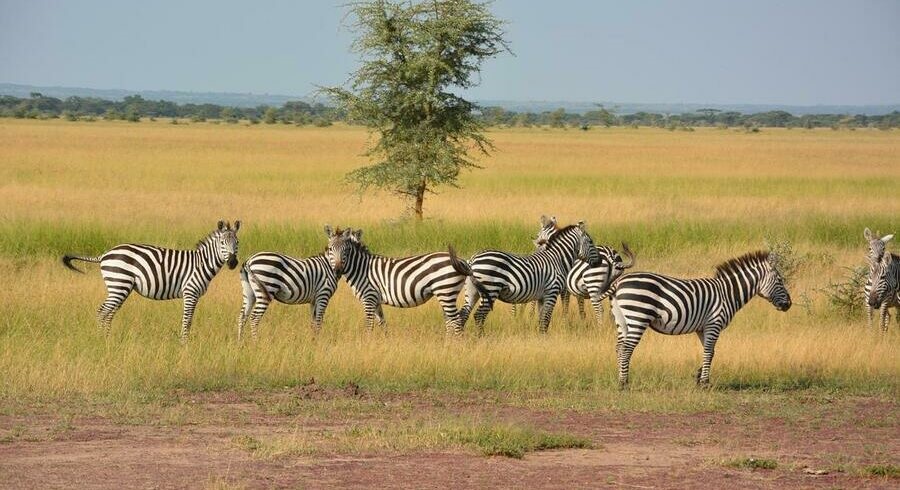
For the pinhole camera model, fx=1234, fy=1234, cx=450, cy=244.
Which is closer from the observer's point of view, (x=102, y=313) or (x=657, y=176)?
(x=102, y=313)

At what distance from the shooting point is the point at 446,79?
23969mm

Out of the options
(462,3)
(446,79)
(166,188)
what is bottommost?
(166,188)

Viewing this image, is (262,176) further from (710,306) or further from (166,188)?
(710,306)

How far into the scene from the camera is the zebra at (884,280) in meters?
14.1

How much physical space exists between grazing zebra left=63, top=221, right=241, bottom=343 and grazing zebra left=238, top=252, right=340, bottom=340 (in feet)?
1.40

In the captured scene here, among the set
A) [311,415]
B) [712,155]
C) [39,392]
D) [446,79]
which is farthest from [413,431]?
[712,155]

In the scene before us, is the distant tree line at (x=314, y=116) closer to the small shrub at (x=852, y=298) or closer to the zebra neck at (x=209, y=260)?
the small shrub at (x=852, y=298)

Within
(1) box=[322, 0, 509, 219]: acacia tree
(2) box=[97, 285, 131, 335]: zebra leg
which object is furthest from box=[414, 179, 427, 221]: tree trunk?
(2) box=[97, 285, 131, 335]: zebra leg

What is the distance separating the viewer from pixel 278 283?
13.1m

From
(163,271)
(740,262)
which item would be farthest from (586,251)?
(163,271)

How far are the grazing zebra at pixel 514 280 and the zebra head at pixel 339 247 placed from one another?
1357mm

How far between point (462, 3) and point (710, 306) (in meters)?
13.7

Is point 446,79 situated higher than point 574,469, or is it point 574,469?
point 446,79

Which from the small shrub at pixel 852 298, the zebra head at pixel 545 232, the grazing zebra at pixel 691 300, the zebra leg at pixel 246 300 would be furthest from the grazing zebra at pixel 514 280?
the small shrub at pixel 852 298
